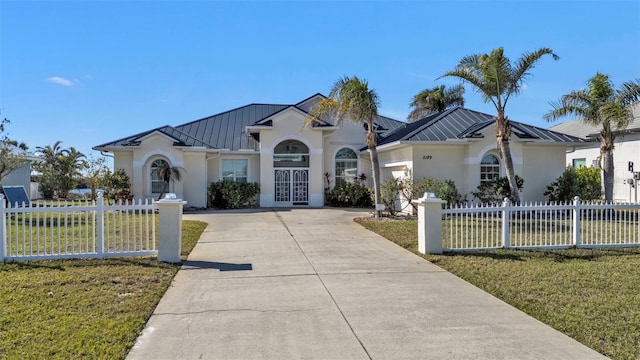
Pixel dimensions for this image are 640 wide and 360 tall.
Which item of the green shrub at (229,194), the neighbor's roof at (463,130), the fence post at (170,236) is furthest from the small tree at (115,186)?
the neighbor's roof at (463,130)

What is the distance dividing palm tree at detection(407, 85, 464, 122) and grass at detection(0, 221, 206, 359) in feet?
90.4

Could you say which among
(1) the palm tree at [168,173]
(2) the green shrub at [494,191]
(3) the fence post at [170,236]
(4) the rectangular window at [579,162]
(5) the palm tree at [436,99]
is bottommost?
(3) the fence post at [170,236]

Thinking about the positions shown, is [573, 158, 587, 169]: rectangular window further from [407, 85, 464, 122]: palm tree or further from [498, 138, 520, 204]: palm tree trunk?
[498, 138, 520, 204]: palm tree trunk

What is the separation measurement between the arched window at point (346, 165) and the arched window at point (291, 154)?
1977 mm

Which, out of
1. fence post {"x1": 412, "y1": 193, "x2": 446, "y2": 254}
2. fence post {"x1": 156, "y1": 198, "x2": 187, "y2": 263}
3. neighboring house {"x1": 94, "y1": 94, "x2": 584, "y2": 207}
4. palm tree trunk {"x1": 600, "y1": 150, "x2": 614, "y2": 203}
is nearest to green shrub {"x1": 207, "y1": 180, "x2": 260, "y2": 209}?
neighboring house {"x1": 94, "y1": 94, "x2": 584, "y2": 207}

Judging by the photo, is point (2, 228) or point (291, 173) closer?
point (2, 228)

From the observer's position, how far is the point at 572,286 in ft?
22.0

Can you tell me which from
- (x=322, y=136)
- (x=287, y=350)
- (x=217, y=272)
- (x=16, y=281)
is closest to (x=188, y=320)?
(x=287, y=350)

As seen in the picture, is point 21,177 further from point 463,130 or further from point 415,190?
point 463,130

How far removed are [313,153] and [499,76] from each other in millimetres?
10406

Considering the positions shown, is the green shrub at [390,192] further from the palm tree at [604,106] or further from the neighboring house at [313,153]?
the palm tree at [604,106]

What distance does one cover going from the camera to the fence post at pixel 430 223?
912 centimetres

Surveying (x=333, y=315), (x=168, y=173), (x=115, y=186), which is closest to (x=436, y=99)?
(x=168, y=173)

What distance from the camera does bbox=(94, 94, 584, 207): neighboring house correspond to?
699 inches
